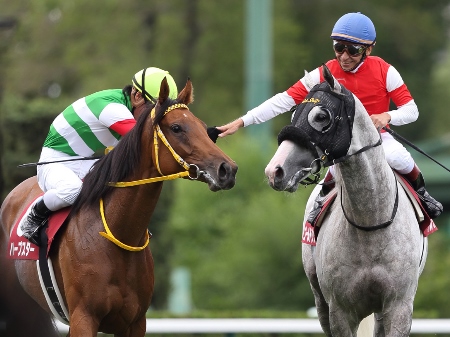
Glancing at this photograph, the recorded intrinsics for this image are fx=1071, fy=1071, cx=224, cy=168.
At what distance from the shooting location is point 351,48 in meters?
6.79

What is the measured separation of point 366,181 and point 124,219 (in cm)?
153

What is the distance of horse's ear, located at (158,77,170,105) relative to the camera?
6.46 metres

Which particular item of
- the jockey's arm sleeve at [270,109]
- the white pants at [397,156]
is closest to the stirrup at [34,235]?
the jockey's arm sleeve at [270,109]

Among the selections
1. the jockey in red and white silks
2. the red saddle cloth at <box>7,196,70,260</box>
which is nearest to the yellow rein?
the red saddle cloth at <box>7,196,70,260</box>

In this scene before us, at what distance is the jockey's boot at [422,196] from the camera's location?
711cm

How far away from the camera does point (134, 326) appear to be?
6.80 metres

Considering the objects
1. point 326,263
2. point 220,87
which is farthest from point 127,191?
point 220,87

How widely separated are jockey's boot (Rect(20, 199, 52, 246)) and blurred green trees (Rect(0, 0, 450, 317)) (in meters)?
9.18

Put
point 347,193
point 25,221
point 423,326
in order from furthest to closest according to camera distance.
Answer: point 423,326 → point 25,221 → point 347,193

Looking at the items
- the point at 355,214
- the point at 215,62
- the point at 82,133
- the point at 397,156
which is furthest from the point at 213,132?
the point at 215,62

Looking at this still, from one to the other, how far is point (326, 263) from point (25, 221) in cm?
204

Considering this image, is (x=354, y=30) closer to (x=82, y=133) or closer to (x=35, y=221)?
(x=82, y=133)

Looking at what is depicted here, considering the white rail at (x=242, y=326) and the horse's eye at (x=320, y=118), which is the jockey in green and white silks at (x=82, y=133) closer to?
the horse's eye at (x=320, y=118)

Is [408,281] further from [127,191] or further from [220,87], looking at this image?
[220,87]
